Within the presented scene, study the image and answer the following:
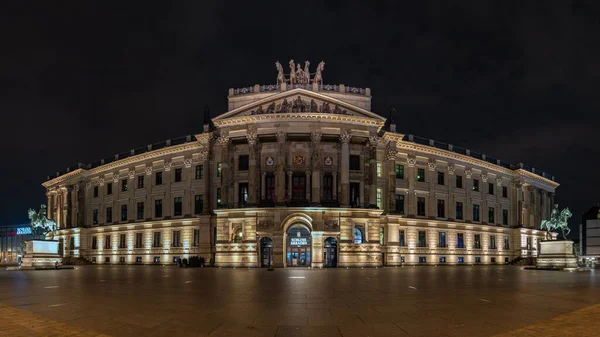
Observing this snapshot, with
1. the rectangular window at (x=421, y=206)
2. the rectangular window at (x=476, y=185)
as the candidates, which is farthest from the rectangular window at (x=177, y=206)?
the rectangular window at (x=476, y=185)

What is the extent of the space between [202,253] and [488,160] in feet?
169

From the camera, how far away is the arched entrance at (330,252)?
5947cm

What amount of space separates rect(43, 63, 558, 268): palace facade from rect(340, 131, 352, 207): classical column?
14 centimetres

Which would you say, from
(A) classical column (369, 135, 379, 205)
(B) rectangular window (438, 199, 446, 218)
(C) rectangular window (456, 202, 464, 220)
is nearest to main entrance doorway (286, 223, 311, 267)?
(A) classical column (369, 135, 379, 205)

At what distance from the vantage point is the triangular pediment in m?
60.8

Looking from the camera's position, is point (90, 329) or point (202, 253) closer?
point (90, 329)

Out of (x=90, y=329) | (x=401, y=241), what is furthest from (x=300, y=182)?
(x=90, y=329)

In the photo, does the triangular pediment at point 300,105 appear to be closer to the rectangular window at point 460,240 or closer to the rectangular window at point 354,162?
the rectangular window at point 354,162

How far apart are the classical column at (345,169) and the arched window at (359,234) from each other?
3790 millimetres

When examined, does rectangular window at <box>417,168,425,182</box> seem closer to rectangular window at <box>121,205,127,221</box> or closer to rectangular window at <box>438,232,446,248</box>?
rectangular window at <box>438,232,446,248</box>

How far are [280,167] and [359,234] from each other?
13.0 m

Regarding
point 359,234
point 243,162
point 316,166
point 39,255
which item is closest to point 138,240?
point 243,162

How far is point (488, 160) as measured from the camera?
85.6 metres

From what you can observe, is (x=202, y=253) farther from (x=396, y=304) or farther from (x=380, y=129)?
(x=396, y=304)
